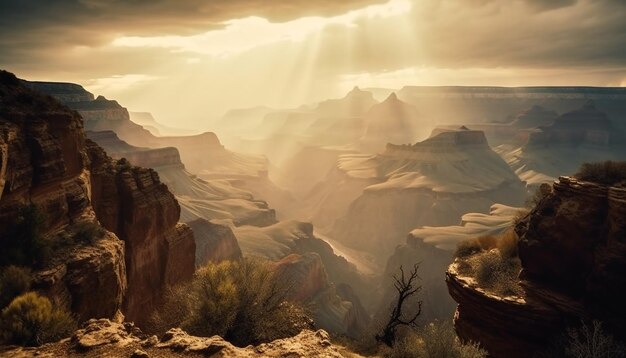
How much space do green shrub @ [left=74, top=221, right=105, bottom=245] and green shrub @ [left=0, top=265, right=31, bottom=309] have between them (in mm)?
3276

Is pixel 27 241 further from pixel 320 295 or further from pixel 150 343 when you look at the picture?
pixel 320 295

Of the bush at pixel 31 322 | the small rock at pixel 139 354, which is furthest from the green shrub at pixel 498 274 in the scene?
the bush at pixel 31 322

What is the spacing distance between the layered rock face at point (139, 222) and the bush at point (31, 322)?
816 centimetres

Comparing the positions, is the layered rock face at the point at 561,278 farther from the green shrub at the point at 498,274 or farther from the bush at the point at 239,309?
the bush at the point at 239,309

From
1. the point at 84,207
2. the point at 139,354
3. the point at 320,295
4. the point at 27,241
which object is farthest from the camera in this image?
the point at 320,295

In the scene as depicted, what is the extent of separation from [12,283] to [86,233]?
4.04 m

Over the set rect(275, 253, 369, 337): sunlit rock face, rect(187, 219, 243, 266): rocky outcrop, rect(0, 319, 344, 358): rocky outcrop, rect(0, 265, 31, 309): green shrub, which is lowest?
rect(275, 253, 369, 337): sunlit rock face

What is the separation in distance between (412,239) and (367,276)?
12526 mm

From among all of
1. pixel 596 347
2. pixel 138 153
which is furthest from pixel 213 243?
pixel 138 153

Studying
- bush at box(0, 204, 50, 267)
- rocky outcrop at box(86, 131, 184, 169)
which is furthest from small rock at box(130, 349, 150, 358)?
rocky outcrop at box(86, 131, 184, 169)

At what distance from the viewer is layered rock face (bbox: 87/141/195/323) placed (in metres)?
21.2

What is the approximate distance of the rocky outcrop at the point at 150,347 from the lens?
34.2 ft

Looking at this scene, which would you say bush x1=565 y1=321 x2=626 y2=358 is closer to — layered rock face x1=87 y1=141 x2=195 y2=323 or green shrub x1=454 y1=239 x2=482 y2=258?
green shrub x1=454 y1=239 x2=482 y2=258

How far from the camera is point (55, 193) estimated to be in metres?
Result: 16.3
